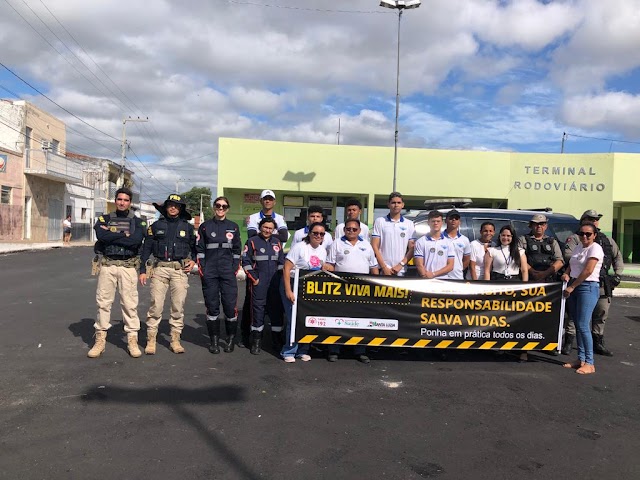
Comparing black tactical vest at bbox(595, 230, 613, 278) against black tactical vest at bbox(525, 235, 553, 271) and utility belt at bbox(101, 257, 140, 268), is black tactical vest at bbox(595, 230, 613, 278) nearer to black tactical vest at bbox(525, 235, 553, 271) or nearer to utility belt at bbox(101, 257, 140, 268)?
black tactical vest at bbox(525, 235, 553, 271)

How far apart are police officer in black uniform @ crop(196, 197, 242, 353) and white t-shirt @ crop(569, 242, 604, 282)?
417 centimetres

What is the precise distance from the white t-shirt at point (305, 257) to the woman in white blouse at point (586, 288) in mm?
3084

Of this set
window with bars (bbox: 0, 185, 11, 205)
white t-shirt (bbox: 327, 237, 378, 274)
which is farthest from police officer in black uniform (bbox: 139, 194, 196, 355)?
window with bars (bbox: 0, 185, 11, 205)

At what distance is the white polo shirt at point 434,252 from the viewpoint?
6.30 m

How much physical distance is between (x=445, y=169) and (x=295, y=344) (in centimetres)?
1461

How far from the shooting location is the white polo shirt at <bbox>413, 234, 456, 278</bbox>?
6301 mm

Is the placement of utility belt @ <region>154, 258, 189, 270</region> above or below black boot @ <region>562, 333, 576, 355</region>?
above

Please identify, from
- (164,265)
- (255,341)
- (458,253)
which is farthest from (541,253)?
(164,265)

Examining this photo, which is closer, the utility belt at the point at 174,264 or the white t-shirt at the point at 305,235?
the utility belt at the point at 174,264

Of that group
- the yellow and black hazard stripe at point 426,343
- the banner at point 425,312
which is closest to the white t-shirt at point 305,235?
the banner at point 425,312

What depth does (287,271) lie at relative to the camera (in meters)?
5.79

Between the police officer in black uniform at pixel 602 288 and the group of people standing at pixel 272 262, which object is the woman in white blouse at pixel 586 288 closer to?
the group of people standing at pixel 272 262

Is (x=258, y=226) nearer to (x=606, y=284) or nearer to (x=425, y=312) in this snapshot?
(x=425, y=312)

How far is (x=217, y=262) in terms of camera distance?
240 inches
